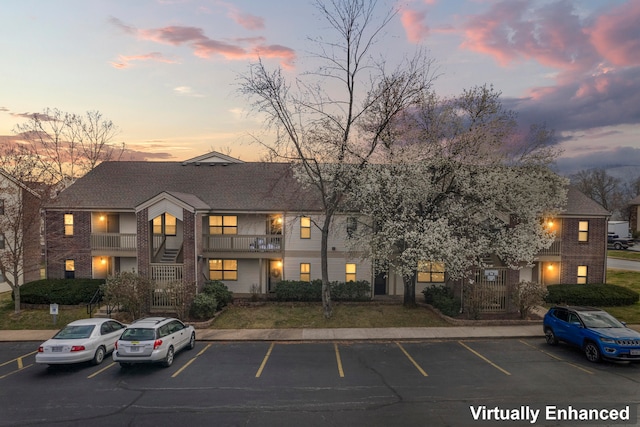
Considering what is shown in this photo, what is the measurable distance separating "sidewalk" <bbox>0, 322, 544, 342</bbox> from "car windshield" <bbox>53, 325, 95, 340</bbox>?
4628 millimetres

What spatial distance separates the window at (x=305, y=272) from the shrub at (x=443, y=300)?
24.5 feet

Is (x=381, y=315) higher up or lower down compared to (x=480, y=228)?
lower down

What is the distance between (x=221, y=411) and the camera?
10164 millimetres

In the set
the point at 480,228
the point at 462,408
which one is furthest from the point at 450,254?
the point at 462,408

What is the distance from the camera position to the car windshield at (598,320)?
47.9 ft

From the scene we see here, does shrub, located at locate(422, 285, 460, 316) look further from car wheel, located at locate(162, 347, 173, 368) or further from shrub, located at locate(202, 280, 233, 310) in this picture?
car wheel, located at locate(162, 347, 173, 368)

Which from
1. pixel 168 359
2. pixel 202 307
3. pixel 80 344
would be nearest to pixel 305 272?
pixel 202 307

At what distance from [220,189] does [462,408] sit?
2106 cm

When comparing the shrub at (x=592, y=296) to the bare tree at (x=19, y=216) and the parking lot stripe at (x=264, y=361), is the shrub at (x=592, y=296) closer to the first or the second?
the parking lot stripe at (x=264, y=361)

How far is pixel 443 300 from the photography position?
2055 cm

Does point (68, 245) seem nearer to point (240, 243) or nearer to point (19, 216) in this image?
point (19, 216)

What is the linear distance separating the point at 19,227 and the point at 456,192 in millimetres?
24796

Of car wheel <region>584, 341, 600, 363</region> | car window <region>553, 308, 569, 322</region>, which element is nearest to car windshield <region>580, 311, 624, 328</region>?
car window <region>553, 308, 569, 322</region>

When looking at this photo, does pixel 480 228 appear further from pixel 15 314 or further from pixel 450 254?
pixel 15 314
